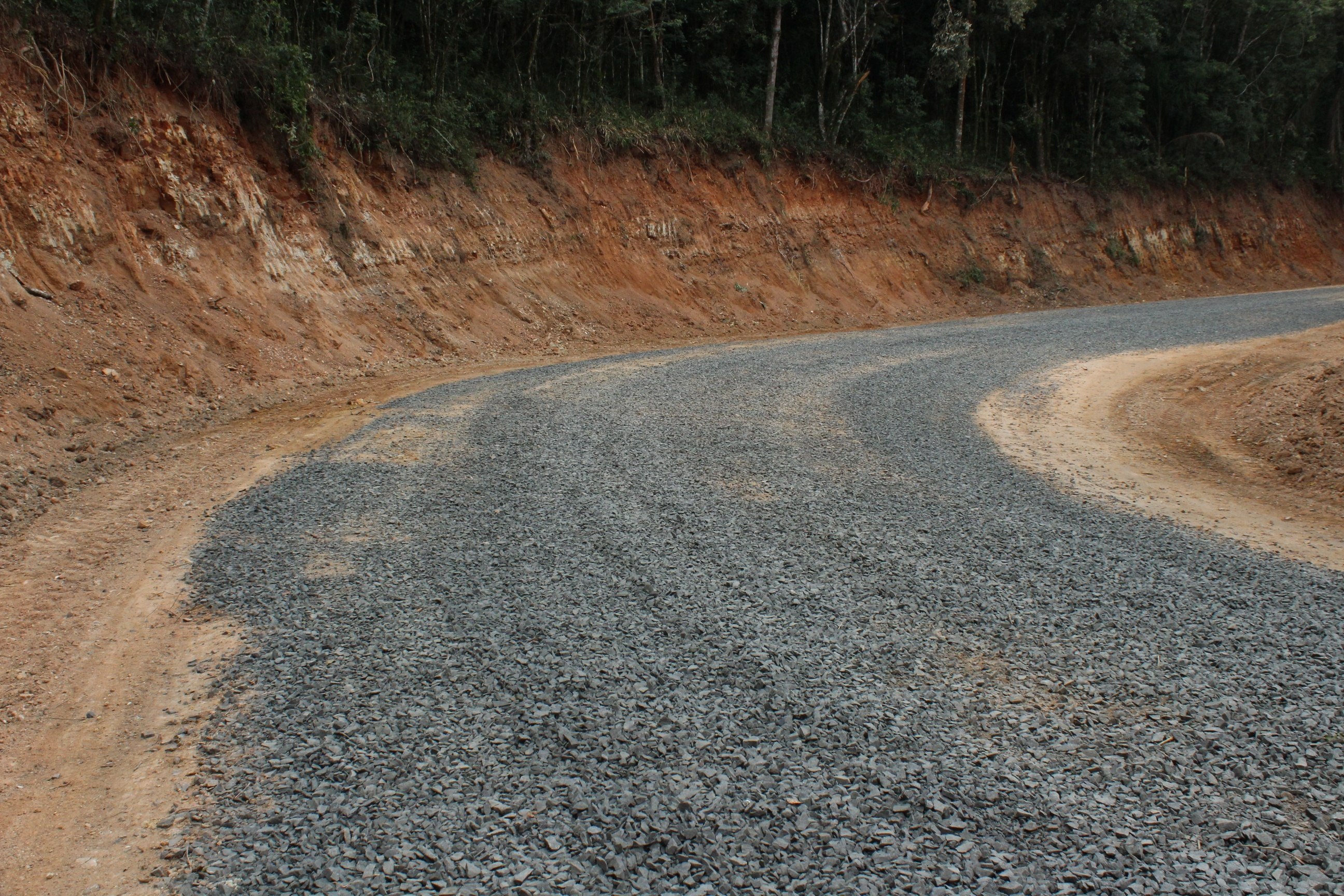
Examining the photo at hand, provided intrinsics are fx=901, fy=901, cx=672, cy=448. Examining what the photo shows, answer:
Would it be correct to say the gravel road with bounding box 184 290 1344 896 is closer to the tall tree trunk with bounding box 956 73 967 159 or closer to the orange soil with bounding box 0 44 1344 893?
the orange soil with bounding box 0 44 1344 893

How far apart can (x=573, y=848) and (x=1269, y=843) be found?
266 cm

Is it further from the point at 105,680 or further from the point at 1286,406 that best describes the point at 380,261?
the point at 1286,406

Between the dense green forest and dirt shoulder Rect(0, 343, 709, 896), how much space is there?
35.3 ft

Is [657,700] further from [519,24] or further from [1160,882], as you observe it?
[519,24]

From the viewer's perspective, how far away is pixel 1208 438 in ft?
35.2

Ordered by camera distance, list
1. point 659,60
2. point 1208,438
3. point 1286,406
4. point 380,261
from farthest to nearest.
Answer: point 659,60 → point 380,261 → point 1286,406 → point 1208,438

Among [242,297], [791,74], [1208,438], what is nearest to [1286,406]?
[1208,438]

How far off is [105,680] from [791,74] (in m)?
30.8

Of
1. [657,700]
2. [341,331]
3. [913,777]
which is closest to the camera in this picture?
[913,777]

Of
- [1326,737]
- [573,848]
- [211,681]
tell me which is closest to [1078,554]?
[1326,737]

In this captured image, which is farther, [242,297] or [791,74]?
[791,74]

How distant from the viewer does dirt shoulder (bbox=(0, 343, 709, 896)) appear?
3.59m

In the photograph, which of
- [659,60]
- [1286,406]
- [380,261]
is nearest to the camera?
[1286,406]

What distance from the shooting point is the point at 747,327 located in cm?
2264
